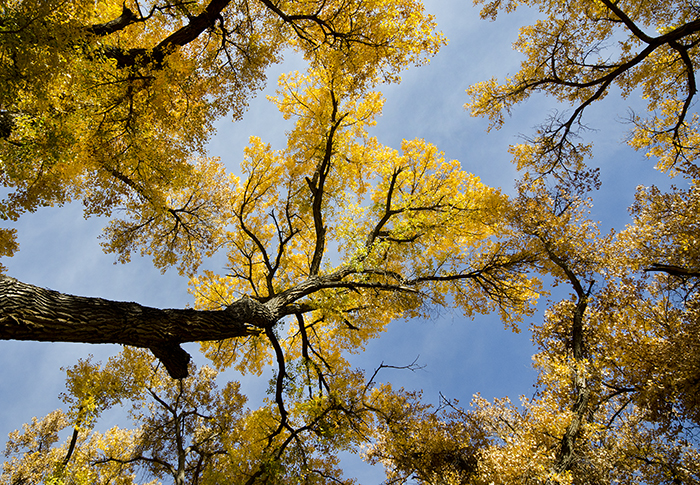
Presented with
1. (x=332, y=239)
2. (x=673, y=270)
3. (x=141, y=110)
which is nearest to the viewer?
(x=141, y=110)

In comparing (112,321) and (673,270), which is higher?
(673,270)

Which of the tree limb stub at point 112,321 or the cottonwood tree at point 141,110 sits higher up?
the cottonwood tree at point 141,110

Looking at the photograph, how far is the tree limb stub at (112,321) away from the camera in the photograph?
3.51 m

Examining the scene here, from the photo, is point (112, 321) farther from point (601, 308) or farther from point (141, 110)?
point (601, 308)

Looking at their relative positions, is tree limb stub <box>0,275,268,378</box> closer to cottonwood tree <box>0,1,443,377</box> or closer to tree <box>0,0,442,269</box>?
cottonwood tree <box>0,1,443,377</box>

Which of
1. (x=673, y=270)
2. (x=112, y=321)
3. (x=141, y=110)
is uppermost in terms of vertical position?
(x=141, y=110)

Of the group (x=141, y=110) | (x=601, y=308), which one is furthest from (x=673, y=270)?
(x=141, y=110)

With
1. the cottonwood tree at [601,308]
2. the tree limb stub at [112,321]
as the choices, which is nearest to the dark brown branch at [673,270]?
the cottonwood tree at [601,308]

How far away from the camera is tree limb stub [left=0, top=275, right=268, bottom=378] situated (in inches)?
138

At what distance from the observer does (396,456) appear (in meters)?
10.2

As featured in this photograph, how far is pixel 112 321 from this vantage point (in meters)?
4.09

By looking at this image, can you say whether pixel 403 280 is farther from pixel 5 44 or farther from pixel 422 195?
pixel 5 44

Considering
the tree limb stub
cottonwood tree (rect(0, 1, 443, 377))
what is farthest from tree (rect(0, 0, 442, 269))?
the tree limb stub

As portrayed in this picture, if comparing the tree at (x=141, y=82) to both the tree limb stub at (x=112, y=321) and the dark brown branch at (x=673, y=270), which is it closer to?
the tree limb stub at (x=112, y=321)
